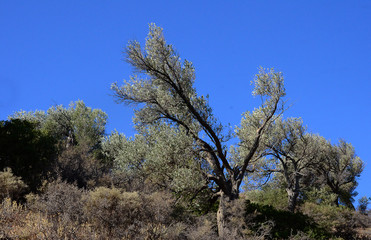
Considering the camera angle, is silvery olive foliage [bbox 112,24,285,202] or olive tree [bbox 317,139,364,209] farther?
olive tree [bbox 317,139,364,209]

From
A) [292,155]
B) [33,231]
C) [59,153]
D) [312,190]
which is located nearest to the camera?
[33,231]

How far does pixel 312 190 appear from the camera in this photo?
131 ft

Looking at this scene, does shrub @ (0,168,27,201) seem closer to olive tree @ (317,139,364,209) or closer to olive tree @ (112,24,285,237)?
olive tree @ (112,24,285,237)

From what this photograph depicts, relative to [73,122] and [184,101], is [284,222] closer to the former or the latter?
[184,101]

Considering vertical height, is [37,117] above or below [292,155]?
above

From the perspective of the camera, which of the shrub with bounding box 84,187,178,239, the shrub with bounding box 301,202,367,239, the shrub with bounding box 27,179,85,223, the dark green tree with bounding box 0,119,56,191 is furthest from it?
the shrub with bounding box 301,202,367,239

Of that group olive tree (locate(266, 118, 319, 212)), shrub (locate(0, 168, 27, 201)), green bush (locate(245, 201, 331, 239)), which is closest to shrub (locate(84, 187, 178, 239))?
shrub (locate(0, 168, 27, 201))

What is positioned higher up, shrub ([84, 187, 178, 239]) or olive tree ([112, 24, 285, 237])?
olive tree ([112, 24, 285, 237])

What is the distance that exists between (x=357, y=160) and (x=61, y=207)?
41833 millimetres

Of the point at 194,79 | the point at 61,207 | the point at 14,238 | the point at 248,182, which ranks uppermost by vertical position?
the point at 194,79

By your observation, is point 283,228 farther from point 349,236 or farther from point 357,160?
point 357,160

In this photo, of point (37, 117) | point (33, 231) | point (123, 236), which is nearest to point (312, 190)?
point (123, 236)

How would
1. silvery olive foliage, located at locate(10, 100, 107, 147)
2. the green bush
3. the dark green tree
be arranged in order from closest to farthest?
1. the green bush
2. the dark green tree
3. silvery olive foliage, located at locate(10, 100, 107, 147)

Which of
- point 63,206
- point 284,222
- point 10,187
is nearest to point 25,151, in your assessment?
point 10,187
